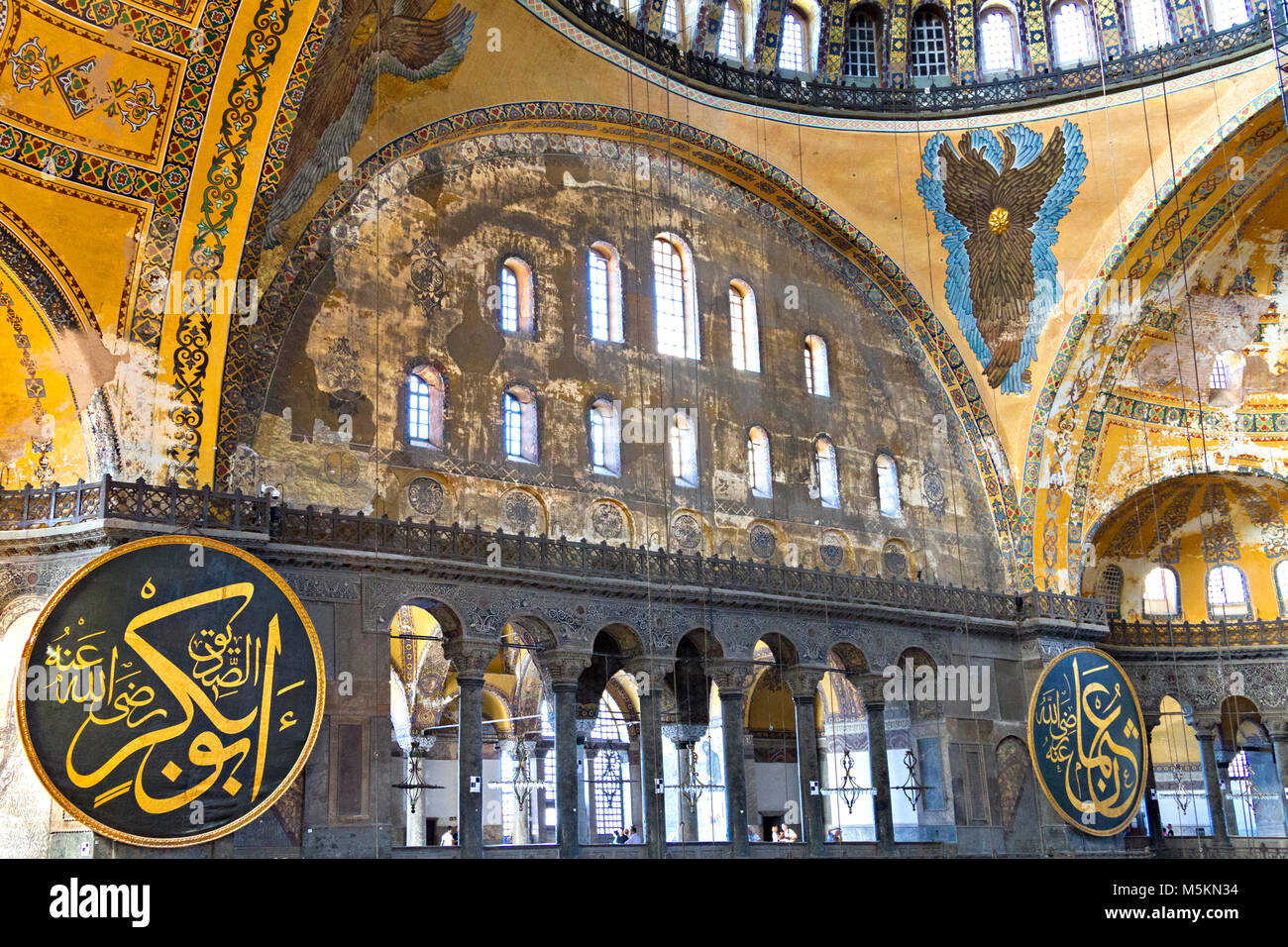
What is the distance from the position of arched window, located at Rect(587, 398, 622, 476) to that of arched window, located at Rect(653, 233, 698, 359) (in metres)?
1.25

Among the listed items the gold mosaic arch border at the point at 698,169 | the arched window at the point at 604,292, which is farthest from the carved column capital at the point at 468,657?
the arched window at the point at 604,292

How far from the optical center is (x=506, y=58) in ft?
49.7

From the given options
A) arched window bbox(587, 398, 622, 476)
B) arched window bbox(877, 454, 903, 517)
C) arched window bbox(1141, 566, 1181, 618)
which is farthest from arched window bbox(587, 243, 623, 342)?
arched window bbox(1141, 566, 1181, 618)

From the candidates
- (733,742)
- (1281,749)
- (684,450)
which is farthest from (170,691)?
(1281,749)

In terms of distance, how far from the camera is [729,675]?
1568 centimetres

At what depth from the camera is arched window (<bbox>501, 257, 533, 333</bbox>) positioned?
15234mm

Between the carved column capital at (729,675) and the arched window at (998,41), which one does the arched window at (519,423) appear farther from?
the arched window at (998,41)

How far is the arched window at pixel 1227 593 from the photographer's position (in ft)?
69.3

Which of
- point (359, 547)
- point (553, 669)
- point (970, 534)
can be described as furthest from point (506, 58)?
point (970, 534)

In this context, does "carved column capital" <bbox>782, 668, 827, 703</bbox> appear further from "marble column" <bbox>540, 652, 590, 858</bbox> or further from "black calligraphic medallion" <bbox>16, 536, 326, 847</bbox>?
"black calligraphic medallion" <bbox>16, 536, 326, 847</bbox>

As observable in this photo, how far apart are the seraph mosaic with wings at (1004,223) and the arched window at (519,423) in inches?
275

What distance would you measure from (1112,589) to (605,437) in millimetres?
10182

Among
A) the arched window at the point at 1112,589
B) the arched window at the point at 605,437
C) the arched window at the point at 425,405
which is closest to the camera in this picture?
the arched window at the point at 425,405

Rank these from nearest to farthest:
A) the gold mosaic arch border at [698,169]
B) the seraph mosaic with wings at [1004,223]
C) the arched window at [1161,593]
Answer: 1. the gold mosaic arch border at [698,169]
2. the seraph mosaic with wings at [1004,223]
3. the arched window at [1161,593]
